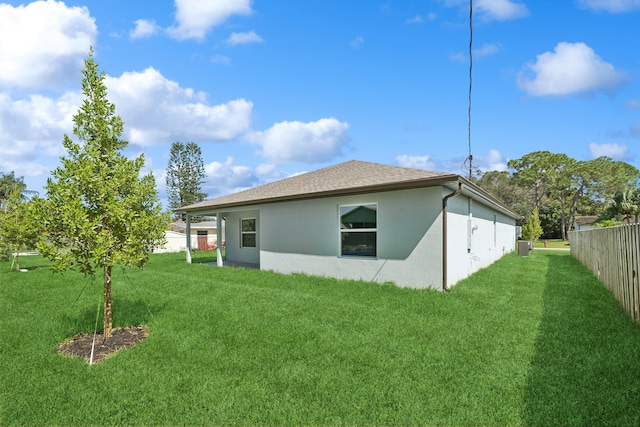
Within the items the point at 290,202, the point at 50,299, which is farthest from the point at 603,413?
the point at 50,299

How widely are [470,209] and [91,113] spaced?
1013 cm

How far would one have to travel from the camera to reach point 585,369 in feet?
12.0

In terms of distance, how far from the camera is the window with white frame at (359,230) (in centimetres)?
884

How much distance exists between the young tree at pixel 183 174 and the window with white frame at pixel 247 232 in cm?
3040

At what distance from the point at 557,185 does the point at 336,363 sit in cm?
5013

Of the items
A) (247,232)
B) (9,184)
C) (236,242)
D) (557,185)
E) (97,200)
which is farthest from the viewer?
(557,185)

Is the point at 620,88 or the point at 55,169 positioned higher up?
the point at 620,88

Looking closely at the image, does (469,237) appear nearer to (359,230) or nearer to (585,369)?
(359,230)

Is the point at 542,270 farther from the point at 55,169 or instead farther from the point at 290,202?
the point at 55,169

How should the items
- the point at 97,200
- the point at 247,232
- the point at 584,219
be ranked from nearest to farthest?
the point at 97,200 < the point at 247,232 < the point at 584,219

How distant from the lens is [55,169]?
4742 millimetres

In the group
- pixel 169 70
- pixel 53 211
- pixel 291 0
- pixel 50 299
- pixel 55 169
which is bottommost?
pixel 50 299

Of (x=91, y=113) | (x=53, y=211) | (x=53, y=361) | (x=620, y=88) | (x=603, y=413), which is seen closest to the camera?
(x=603, y=413)

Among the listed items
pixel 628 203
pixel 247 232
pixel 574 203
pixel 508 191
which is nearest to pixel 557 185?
pixel 574 203
